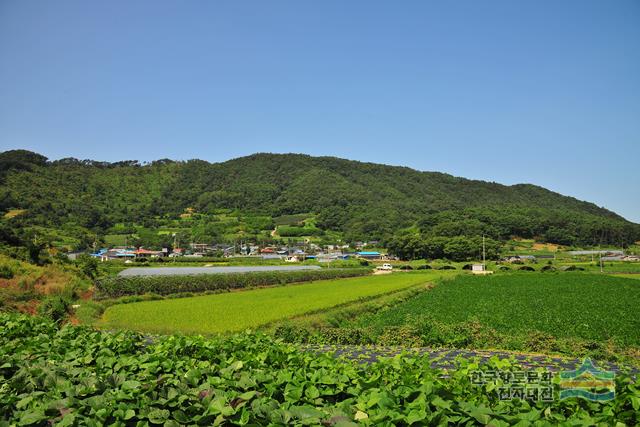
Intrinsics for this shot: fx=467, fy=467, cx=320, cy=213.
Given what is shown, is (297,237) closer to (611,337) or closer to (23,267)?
(23,267)

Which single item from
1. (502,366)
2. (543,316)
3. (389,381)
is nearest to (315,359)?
(389,381)

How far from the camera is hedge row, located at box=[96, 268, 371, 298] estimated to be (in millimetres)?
30455

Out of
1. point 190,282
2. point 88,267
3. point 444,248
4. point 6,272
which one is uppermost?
point 444,248

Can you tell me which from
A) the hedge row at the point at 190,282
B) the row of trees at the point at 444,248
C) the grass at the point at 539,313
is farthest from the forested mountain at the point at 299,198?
the grass at the point at 539,313

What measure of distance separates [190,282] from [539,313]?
24379 mm

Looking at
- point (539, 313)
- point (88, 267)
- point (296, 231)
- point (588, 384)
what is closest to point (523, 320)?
point (539, 313)

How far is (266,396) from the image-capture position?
3.30 meters

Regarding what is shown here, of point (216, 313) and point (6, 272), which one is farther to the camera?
point (6, 272)

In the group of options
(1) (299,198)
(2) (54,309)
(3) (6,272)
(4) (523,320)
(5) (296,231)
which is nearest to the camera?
(2) (54,309)

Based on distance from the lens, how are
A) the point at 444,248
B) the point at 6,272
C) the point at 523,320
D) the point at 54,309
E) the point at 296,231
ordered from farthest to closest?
1. the point at 296,231
2. the point at 444,248
3. the point at 6,272
4. the point at 523,320
5. the point at 54,309

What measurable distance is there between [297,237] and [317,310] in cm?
10494

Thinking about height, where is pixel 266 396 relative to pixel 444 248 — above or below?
below

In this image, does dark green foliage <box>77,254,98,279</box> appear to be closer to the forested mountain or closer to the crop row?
the crop row

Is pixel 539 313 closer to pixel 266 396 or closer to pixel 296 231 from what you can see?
pixel 266 396
